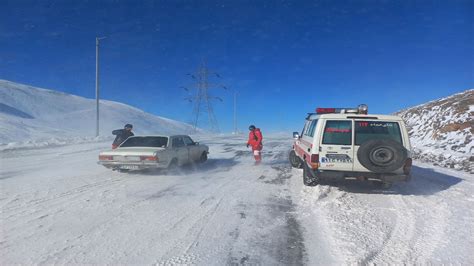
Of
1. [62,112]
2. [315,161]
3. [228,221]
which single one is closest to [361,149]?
[315,161]

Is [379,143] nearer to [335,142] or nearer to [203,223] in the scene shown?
[335,142]

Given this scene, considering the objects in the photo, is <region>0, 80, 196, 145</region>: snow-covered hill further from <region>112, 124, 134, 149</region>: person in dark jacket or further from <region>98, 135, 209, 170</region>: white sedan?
<region>98, 135, 209, 170</region>: white sedan

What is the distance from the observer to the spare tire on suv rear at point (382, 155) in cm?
721

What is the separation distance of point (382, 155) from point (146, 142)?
23.9ft

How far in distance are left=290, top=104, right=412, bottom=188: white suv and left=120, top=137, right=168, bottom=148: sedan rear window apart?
514cm

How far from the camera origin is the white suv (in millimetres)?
7262

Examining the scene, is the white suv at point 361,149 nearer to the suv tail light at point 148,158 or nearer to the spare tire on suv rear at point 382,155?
the spare tire on suv rear at point 382,155

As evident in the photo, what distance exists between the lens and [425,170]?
1165 centimetres

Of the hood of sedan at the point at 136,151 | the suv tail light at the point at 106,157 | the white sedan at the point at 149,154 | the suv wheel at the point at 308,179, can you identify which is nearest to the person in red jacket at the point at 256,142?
the white sedan at the point at 149,154

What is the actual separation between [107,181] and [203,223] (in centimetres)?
451

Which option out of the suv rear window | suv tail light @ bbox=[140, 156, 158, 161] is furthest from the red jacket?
the suv rear window

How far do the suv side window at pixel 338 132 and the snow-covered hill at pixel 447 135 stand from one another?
6902 millimetres

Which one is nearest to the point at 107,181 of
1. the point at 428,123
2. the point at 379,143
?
the point at 379,143

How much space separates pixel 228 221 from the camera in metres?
5.53
